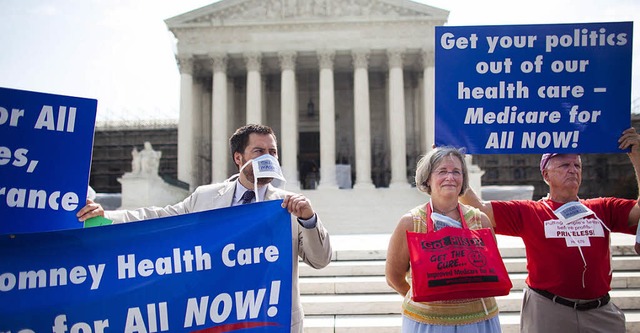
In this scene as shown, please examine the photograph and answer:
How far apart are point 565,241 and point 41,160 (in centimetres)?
435

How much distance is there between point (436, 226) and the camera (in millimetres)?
3377

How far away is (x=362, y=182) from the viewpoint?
3077 cm

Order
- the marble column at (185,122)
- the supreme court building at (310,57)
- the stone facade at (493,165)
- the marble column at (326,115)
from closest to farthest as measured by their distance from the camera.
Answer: the marble column at (326,115) < the supreme court building at (310,57) < the marble column at (185,122) < the stone facade at (493,165)

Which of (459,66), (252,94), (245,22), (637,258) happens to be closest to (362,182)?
(252,94)

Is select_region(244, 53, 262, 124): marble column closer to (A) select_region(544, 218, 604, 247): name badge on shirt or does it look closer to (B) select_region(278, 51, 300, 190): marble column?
(B) select_region(278, 51, 300, 190): marble column

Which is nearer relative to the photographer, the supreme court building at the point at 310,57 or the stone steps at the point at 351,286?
the stone steps at the point at 351,286

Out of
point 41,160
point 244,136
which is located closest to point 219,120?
point 41,160

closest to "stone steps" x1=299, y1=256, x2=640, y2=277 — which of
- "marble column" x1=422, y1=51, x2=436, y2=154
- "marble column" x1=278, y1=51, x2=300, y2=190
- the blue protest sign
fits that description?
the blue protest sign

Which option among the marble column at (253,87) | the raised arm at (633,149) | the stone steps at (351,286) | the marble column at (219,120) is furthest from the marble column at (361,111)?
the raised arm at (633,149)

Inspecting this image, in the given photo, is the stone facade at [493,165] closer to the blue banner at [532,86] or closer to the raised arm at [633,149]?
the blue banner at [532,86]

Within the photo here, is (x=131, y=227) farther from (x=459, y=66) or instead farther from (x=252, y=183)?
(x=459, y=66)

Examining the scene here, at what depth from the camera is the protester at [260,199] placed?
334cm

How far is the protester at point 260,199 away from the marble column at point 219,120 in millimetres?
28350

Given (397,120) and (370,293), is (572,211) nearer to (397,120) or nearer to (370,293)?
(370,293)
